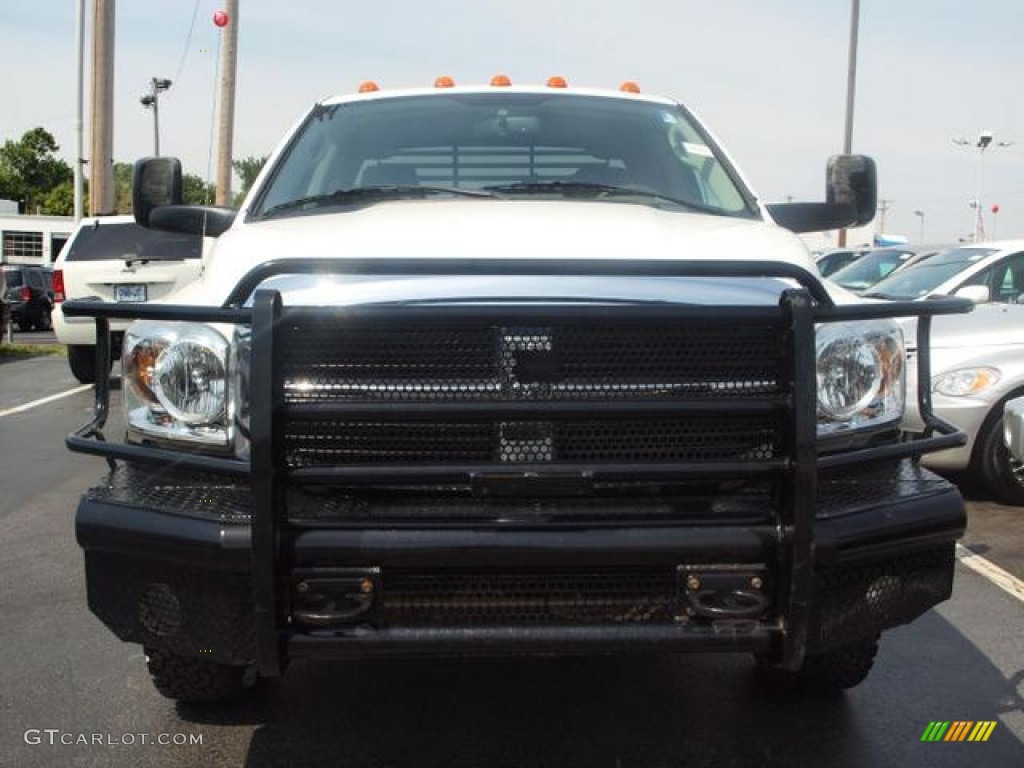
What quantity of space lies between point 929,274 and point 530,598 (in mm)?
Result: 7585

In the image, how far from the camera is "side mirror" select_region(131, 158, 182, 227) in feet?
13.9

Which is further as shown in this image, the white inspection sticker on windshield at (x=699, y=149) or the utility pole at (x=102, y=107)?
the utility pole at (x=102, y=107)

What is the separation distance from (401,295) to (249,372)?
0.41 meters

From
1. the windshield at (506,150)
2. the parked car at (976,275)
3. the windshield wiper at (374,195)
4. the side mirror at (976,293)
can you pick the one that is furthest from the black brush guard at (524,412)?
the parked car at (976,275)

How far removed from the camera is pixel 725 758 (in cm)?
319

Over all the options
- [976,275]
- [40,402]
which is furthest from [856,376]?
[40,402]

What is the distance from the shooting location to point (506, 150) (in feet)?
14.2

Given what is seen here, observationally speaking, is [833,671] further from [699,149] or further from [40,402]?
[40,402]

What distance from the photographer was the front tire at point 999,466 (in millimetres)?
6520

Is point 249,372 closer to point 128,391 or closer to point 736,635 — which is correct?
point 128,391

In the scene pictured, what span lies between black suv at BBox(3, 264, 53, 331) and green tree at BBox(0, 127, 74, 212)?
Answer: 127 ft

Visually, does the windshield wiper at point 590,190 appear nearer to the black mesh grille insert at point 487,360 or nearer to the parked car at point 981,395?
the black mesh grille insert at point 487,360

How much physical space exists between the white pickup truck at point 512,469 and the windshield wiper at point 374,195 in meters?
1.12

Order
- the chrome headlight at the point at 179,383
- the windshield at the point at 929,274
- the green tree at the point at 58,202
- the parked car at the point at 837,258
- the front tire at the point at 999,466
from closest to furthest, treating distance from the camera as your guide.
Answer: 1. the chrome headlight at the point at 179,383
2. the front tire at the point at 999,466
3. the windshield at the point at 929,274
4. the parked car at the point at 837,258
5. the green tree at the point at 58,202
